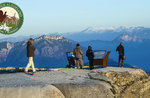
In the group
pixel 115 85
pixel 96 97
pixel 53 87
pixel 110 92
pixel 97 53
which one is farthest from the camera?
pixel 97 53

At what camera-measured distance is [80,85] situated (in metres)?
9.72

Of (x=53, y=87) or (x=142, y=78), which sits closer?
(x=53, y=87)

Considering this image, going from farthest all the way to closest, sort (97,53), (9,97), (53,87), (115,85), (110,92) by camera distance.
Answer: (97,53) < (115,85) < (110,92) < (53,87) < (9,97)

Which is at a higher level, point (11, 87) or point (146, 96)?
point (11, 87)

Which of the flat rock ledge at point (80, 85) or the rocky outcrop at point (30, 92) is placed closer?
the rocky outcrop at point (30, 92)

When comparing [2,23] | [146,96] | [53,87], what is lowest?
[146,96]

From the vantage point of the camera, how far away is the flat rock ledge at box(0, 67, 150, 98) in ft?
27.4

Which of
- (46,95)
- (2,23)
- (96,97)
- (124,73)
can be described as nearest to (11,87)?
(46,95)

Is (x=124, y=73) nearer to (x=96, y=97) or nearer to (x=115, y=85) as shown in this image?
(x=115, y=85)

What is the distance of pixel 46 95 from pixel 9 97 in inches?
55.9

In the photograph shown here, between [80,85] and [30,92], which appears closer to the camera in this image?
[30,92]

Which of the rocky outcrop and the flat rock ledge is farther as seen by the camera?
the flat rock ledge

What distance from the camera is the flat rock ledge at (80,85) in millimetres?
8341

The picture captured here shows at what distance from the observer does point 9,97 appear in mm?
8086
